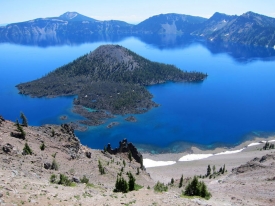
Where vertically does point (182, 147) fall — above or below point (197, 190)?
below

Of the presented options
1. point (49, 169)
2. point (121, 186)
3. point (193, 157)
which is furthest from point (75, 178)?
point (193, 157)

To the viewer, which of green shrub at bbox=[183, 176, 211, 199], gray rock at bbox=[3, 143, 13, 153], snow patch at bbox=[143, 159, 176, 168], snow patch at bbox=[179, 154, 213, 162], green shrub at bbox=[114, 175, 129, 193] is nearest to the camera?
green shrub at bbox=[114, 175, 129, 193]

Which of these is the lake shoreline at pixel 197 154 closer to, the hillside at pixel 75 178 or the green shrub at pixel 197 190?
the hillside at pixel 75 178

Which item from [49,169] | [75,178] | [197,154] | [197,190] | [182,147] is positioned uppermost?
[49,169]

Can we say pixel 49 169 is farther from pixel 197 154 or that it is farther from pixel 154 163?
pixel 197 154

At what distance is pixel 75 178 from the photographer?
167ft

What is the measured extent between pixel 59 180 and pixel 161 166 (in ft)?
243

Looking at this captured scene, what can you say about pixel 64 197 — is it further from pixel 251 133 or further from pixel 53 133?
pixel 251 133

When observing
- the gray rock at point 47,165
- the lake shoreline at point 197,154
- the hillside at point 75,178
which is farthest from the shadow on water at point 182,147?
the gray rock at point 47,165

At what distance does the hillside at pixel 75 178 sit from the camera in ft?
120

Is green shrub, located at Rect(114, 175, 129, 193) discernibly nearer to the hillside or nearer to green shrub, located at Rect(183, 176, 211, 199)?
the hillside

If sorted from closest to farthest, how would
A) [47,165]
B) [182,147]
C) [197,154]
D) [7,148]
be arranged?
[7,148], [47,165], [197,154], [182,147]

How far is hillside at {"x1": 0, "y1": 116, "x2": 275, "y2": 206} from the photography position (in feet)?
120

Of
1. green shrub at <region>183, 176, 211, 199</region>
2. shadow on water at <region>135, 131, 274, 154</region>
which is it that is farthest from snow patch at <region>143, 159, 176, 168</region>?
green shrub at <region>183, 176, 211, 199</region>
